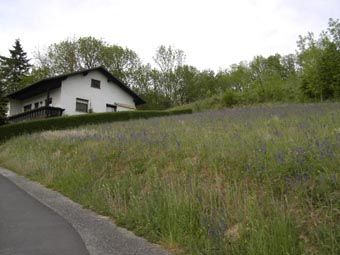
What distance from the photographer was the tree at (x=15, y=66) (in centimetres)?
6346

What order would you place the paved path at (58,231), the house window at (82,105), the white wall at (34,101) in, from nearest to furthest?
1. the paved path at (58,231)
2. the white wall at (34,101)
3. the house window at (82,105)

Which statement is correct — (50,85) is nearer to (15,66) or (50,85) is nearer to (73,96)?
(73,96)

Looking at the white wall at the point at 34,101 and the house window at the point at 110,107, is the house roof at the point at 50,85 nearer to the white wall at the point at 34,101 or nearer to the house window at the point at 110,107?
the white wall at the point at 34,101

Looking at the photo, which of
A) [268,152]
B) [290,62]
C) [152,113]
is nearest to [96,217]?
[268,152]

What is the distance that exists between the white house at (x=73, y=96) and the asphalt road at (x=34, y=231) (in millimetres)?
27464

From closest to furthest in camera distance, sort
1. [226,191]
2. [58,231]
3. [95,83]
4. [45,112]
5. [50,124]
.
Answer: [226,191] → [58,231] → [50,124] → [45,112] → [95,83]

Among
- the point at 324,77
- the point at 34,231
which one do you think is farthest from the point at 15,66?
the point at 34,231

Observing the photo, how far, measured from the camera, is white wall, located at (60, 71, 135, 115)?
127ft

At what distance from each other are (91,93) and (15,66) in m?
31.3

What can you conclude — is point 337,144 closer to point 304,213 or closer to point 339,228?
point 304,213

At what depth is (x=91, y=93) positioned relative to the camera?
1624 inches

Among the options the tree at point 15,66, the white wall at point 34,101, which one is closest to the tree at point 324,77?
the white wall at point 34,101

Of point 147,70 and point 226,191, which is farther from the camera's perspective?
point 147,70

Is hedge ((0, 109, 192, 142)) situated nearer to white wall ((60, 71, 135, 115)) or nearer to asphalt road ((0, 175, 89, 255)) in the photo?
white wall ((60, 71, 135, 115))
